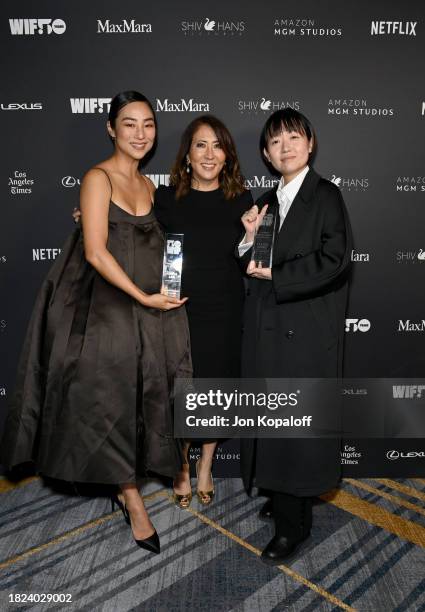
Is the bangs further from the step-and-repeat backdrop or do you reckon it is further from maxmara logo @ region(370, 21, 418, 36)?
maxmara logo @ region(370, 21, 418, 36)

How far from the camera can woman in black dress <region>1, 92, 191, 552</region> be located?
221 cm

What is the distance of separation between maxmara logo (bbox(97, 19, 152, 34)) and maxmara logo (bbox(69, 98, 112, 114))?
32 centimetres

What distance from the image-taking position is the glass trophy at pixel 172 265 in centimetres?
219

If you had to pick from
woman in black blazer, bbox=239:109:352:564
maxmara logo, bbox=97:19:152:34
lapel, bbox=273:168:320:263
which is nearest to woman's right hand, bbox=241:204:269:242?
woman in black blazer, bbox=239:109:352:564

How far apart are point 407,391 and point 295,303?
4.07 ft

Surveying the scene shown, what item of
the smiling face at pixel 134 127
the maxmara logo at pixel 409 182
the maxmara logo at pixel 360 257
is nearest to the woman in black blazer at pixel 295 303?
the smiling face at pixel 134 127

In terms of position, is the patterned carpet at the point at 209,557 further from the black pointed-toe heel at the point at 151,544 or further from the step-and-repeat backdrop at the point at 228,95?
the step-and-repeat backdrop at the point at 228,95

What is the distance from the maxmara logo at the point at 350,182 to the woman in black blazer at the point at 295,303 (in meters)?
0.57

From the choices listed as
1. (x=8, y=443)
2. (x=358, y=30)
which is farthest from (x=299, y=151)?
(x=8, y=443)

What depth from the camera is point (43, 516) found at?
2.61 metres

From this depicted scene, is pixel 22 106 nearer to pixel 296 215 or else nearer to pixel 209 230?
pixel 209 230

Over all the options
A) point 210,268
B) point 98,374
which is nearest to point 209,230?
point 210,268

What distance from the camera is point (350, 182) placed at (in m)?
2.73

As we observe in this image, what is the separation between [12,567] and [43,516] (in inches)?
14.9
